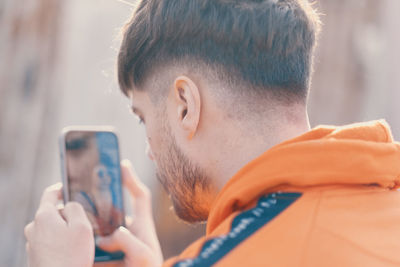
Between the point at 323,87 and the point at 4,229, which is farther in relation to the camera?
the point at 323,87

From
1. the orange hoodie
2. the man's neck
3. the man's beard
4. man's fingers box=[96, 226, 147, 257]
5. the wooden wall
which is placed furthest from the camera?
the wooden wall

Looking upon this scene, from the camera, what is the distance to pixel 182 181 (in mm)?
1313

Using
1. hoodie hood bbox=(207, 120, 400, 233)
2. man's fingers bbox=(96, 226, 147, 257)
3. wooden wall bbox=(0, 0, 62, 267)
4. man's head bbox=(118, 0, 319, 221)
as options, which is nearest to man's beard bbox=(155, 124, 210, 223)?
man's head bbox=(118, 0, 319, 221)

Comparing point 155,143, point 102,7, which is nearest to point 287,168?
point 155,143

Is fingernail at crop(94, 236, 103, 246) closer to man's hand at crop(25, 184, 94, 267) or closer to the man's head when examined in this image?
man's hand at crop(25, 184, 94, 267)

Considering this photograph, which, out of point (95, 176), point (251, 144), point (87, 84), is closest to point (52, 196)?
point (95, 176)

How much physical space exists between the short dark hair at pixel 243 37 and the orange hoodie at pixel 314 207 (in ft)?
0.80

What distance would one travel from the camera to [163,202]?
15.0 ft

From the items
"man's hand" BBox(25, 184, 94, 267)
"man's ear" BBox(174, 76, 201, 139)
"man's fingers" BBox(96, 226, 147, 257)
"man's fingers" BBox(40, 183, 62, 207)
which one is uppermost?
"man's ear" BBox(174, 76, 201, 139)

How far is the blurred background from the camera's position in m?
2.97

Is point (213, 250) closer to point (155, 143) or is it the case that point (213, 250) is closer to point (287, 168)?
point (287, 168)

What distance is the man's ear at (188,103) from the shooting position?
120 cm

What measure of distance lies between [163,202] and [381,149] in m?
3.71

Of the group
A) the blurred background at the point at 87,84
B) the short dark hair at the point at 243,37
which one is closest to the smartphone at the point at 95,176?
the blurred background at the point at 87,84
